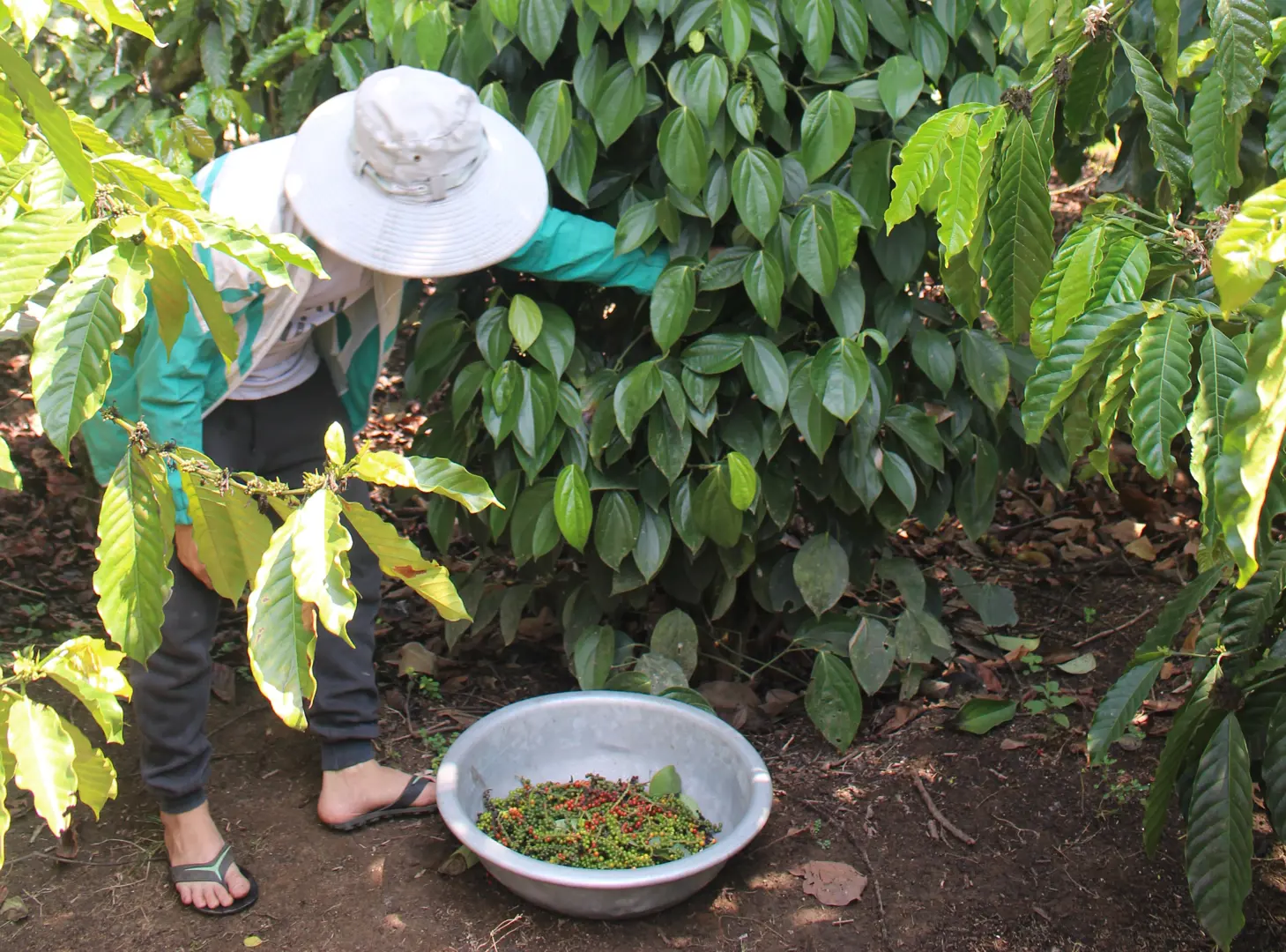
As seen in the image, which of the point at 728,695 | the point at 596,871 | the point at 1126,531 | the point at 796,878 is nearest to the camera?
the point at 596,871

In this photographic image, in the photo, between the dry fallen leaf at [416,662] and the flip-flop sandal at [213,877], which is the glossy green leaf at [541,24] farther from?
the flip-flop sandal at [213,877]

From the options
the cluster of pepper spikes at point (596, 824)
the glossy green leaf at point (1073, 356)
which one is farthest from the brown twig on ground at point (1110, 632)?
the glossy green leaf at point (1073, 356)

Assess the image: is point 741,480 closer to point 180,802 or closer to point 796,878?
point 796,878

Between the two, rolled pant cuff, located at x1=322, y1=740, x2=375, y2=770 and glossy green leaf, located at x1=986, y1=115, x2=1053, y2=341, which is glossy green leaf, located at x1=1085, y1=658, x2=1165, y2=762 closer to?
glossy green leaf, located at x1=986, y1=115, x2=1053, y2=341

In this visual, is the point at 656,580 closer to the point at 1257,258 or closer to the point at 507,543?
the point at 507,543

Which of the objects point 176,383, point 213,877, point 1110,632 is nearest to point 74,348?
point 176,383

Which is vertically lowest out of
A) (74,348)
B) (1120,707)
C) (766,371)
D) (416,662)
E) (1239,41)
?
(416,662)

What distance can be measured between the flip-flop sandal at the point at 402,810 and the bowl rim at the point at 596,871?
18cm

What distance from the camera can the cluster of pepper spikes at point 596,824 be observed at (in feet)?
7.12

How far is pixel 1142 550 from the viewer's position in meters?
3.13

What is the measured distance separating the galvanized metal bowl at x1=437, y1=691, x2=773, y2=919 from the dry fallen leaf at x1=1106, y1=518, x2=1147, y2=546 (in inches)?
57.9

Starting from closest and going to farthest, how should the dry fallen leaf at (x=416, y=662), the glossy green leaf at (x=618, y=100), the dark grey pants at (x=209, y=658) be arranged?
the dark grey pants at (x=209, y=658) → the glossy green leaf at (x=618, y=100) → the dry fallen leaf at (x=416, y=662)

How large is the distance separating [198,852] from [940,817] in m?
1.32

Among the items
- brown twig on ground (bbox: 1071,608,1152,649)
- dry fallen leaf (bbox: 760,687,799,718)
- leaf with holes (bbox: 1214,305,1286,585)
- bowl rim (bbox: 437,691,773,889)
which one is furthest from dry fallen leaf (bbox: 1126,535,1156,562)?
leaf with holes (bbox: 1214,305,1286,585)
